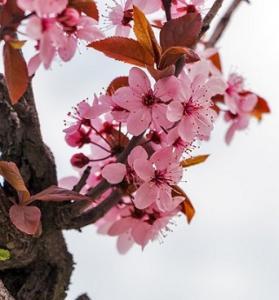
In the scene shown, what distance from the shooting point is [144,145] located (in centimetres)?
154

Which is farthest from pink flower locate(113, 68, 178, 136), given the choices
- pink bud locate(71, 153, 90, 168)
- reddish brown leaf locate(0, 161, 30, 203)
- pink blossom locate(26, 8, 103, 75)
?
pink bud locate(71, 153, 90, 168)

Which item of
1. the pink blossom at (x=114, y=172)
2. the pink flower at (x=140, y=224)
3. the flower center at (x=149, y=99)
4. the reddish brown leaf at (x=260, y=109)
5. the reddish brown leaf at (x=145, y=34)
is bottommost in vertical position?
the pink flower at (x=140, y=224)

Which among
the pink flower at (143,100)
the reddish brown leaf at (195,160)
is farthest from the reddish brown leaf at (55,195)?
the reddish brown leaf at (195,160)

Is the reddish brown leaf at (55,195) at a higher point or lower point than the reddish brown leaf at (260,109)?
higher

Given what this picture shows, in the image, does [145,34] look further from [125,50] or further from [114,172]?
[114,172]

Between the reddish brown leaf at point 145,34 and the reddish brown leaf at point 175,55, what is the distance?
0.02 meters

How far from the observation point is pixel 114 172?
1.52 meters

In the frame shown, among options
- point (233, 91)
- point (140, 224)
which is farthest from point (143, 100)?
point (233, 91)

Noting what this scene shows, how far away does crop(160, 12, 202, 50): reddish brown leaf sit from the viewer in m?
1.42

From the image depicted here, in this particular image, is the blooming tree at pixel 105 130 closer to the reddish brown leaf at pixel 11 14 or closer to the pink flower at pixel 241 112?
the reddish brown leaf at pixel 11 14

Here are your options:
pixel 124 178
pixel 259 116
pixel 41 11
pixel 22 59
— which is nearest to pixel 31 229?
pixel 124 178

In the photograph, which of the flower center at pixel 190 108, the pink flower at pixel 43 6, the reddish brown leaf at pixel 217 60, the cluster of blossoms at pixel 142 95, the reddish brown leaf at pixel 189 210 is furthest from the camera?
the reddish brown leaf at pixel 217 60

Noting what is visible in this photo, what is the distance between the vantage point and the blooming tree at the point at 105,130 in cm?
135

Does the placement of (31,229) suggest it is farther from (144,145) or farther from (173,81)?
(173,81)
